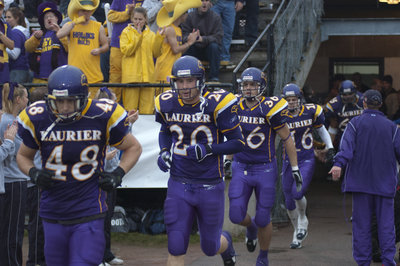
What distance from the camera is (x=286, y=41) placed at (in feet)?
41.4

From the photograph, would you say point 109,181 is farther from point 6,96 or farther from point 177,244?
point 6,96

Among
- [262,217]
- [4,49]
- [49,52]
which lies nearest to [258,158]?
[262,217]

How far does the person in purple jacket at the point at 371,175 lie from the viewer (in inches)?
314

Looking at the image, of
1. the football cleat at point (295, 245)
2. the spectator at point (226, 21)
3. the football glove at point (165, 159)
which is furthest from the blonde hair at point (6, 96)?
the spectator at point (226, 21)

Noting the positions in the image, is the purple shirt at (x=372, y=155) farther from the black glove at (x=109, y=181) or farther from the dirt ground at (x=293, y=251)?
the black glove at (x=109, y=181)

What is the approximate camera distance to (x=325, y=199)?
1520cm

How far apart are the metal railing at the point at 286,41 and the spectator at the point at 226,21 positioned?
0.65 metres

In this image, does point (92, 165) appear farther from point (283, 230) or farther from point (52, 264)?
point (283, 230)

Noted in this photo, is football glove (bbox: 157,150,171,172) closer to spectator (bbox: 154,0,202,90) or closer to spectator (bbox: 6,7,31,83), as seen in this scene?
spectator (bbox: 154,0,202,90)

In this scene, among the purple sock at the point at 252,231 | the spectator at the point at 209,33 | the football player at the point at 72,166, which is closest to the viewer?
the football player at the point at 72,166

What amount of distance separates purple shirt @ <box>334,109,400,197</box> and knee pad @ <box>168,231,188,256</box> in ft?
7.44

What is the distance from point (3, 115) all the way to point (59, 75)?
2119 mm

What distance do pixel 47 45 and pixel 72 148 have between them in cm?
621

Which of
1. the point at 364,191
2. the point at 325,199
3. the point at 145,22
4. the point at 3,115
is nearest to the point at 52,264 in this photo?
the point at 3,115
